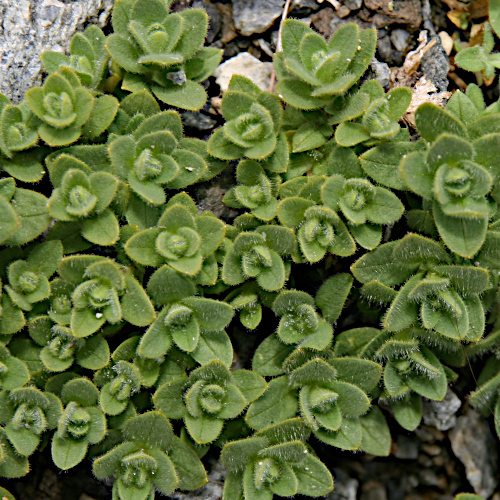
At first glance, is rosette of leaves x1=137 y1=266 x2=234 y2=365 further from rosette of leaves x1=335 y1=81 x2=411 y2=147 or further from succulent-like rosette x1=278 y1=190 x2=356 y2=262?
rosette of leaves x1=335 y1=81 x2=411 y2=147

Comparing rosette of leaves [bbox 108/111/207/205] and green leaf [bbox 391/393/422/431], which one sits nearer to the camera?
rosette of leaves [bbox 108/111/207/205]

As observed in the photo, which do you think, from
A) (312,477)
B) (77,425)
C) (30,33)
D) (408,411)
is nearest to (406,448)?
(408,411)

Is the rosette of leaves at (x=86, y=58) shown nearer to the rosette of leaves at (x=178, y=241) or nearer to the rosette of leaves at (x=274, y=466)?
the rosette of leaves at (x=178, y=241)

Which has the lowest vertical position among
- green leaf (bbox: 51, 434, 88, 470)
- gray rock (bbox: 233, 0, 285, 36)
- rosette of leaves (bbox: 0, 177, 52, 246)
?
green leaf (bbox: 51, 434, 88, 470)

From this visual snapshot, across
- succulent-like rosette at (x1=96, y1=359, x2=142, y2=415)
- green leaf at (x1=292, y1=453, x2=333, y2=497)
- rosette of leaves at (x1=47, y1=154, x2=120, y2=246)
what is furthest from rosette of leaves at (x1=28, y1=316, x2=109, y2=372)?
green leaf at (x1=292, y1=453, x2=333, y2=497)

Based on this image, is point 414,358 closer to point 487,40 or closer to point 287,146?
point 287,146

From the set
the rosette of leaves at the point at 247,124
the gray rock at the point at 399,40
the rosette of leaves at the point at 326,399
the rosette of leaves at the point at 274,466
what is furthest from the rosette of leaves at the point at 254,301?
the gray rock at the point at 399,40

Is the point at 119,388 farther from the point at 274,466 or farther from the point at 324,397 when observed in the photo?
the point at 324,397

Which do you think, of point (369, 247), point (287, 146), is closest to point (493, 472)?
point (369, 247)
